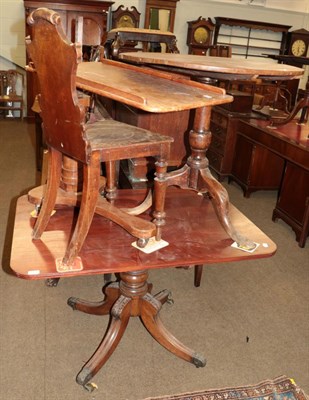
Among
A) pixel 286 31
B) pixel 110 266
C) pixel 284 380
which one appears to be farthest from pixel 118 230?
pixel 286 31

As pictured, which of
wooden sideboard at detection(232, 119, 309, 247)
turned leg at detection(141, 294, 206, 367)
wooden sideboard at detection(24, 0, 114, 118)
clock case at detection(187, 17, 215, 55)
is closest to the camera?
turned leg at detection(141, 294, 206, 367)

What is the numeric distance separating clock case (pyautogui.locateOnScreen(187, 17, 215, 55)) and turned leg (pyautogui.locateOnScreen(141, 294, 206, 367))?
237 inches

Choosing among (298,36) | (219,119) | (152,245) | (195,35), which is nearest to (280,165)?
(219,119)

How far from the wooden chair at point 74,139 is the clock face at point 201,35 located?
5.95 m

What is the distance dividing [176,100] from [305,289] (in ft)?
5.91

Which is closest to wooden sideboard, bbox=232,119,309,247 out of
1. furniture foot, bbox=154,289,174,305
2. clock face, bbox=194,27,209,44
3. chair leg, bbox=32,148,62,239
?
furniture foot, bbox=154,289,174,305

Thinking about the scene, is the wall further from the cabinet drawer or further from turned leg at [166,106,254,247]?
turned leg at [166,106,254,247]

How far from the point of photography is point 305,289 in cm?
257

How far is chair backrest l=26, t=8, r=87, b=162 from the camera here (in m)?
1.15

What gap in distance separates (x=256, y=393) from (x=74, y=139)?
1.33m

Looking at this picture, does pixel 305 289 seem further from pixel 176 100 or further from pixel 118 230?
pixel 176 100

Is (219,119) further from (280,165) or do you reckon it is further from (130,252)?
(130,252)

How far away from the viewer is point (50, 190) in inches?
59.9

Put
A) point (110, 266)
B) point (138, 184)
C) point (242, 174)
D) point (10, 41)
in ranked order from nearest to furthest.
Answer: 1. point (110, 266)
2. point (138, 184)
3. point (242, 174)
4. point (10, 41)
